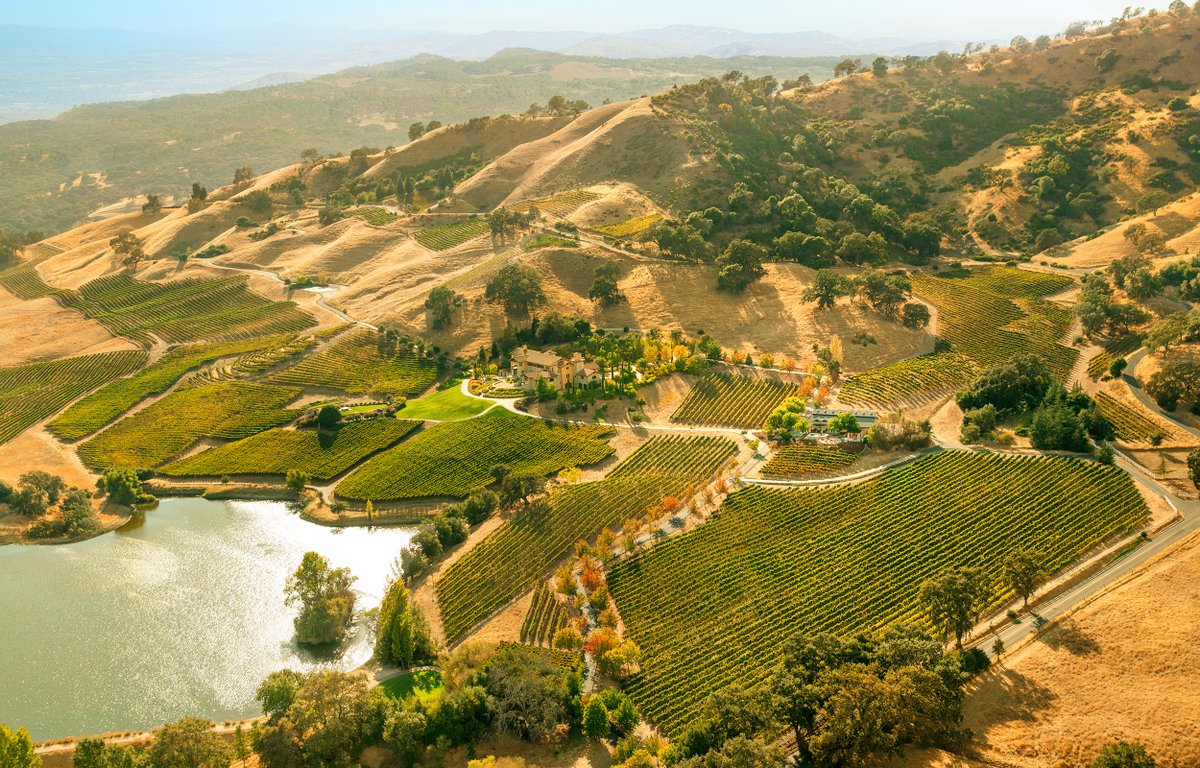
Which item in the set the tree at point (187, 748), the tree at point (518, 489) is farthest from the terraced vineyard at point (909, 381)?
the tree at point (187, 748)

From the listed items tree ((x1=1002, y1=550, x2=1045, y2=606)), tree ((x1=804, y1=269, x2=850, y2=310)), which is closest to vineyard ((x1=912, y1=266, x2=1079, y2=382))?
tree ((x1=804, y1=269, x2=850, y2=310))

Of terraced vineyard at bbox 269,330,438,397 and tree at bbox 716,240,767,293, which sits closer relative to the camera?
terraced vineyard at bbox 269,330,438,397

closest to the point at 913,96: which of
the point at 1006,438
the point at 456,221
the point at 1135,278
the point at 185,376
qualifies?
the point at 1135,278

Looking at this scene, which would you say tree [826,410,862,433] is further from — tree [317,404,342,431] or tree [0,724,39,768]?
tree [0,724,39,768]

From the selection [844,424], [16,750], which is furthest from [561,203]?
[16,750]

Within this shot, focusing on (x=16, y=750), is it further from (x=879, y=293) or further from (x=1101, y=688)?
(x=879, y=293)

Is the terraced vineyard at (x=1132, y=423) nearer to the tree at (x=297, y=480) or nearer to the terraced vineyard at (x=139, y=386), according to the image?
the tree at (x=297, y=480)
